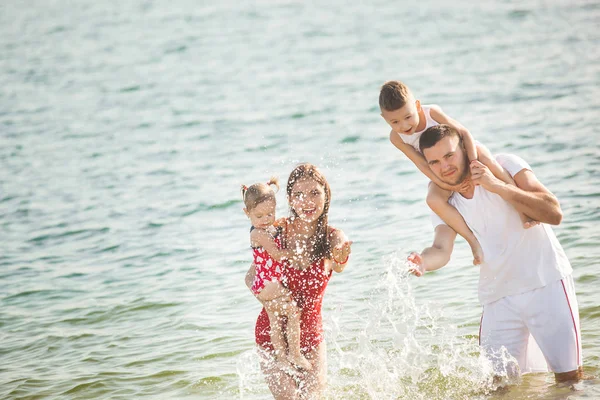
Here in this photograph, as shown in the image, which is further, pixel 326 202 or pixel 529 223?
pixel 326 202

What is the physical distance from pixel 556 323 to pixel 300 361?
1601 mm

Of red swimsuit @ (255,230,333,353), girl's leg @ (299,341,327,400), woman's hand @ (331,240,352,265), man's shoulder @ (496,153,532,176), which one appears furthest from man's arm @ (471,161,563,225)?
girl's leg @ (299,341,327,400)

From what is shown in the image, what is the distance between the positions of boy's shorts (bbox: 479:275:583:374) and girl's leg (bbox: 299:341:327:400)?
106 cm

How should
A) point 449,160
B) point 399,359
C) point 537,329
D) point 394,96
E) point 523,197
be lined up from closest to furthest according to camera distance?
point 523,197, point 537,329, point 449,160, point 394,96, point 399,359

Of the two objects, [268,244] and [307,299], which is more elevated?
[268,244]

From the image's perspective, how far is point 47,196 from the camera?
14.0 meters

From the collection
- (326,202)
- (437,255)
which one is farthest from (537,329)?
(326,202)

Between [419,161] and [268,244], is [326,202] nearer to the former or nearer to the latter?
[268,244]

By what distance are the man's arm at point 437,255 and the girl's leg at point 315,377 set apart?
2.81 feet

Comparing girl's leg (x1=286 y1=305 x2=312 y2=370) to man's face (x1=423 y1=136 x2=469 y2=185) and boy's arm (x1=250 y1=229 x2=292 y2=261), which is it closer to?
boy's arm (x1=250 y1=229 x2=292 y2=261)

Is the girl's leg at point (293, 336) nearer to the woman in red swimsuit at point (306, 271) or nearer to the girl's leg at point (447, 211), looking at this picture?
the woman in red swimsuit at point (306, 271)

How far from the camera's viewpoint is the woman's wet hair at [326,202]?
541cm

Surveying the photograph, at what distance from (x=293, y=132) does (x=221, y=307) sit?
A: 28.4 ft

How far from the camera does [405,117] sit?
5.85 meters
